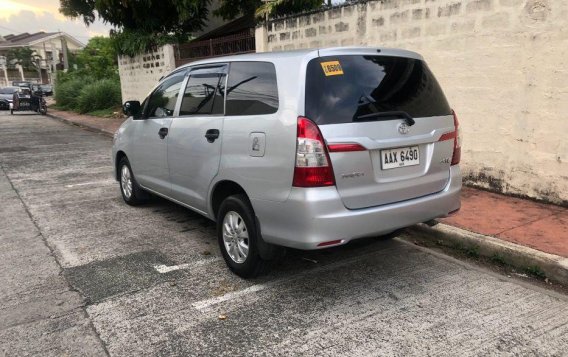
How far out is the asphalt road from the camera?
287 cm

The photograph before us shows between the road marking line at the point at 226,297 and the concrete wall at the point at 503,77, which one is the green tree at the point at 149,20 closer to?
the concrete wall at the point at 503,77

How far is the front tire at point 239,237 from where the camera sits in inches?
140

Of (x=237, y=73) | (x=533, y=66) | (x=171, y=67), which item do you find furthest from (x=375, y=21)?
(x=171, y=67)

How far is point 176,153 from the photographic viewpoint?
452 centimetres

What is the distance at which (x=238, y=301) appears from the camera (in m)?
3.43

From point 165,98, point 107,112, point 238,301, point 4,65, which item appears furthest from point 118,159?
point 4,65

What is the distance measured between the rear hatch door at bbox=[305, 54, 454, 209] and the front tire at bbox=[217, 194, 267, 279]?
0.84 metres

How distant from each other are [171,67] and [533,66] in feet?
34.7

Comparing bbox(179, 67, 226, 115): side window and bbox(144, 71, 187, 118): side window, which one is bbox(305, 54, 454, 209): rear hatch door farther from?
bbox(144, 71, 187, 118): side window

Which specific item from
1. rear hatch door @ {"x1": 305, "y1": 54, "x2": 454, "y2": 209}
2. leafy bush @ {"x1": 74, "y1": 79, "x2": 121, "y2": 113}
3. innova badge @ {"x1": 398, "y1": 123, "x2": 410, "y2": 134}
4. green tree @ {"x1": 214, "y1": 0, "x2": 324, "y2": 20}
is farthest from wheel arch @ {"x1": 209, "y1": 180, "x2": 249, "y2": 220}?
leafy bush @ {"x1": 74, "y1": 79, "x2": 121, "y2": 113}

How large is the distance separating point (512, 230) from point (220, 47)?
8144 millimetres

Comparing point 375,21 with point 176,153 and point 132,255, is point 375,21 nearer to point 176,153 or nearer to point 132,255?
point 176,153

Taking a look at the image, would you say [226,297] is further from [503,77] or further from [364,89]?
[503,77]

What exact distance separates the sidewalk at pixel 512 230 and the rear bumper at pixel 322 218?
41.7 inches
